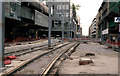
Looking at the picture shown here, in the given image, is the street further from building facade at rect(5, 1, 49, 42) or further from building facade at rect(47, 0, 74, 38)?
building facade at rect(47, 0, 74, 38)

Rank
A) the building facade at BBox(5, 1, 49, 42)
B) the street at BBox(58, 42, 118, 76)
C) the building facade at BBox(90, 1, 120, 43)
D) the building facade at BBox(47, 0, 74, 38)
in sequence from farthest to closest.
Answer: the building facade at BBox(47, 0, 74, 38)
the building facade at BBox(90, 1, 120, 43)
the building facade at BBox(5, 1, 49, 42)
the street at BBox(58, 42, 118, 76)

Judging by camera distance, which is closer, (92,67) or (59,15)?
(92,67)

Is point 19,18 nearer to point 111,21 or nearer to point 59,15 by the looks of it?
point 111,21

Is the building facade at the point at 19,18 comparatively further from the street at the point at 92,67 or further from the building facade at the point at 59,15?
the building facade at the point at 59,15

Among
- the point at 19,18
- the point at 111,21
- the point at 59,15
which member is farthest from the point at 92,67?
the point at 59,15

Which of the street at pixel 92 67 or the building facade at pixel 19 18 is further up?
the building facade at pixel 19 18

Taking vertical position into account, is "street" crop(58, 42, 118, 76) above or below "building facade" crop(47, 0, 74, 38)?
below

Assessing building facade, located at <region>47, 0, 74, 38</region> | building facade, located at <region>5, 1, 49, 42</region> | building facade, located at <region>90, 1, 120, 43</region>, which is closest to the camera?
building facade, located at <region>5, 1, 49, 42</region>

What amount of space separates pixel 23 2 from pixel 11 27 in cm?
731

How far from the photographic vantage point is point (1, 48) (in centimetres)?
766

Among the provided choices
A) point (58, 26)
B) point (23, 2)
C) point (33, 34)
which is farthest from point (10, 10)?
point (58, 26)

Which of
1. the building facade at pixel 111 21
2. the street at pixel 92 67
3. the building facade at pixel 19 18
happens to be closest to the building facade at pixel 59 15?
the building facade at pixel 111 21

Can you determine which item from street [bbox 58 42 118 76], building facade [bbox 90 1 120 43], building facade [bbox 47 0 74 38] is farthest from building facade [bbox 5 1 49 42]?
building facade [bbox 47 0 74 38]

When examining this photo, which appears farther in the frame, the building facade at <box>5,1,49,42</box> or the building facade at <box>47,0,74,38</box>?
the building facade at <box>47,0,74,38</box>
